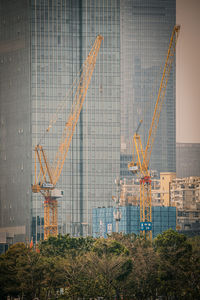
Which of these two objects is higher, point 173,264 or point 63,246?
point 63,246

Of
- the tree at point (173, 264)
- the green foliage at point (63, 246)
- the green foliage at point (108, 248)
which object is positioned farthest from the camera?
the green foliage at point (63, 246)

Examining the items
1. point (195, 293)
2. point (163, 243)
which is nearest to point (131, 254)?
point (163, 243)

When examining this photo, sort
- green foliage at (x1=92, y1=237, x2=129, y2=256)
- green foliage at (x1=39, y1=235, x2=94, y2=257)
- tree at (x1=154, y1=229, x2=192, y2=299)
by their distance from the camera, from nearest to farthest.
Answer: tree at (x1=154, y1=229, x2=192, y2=299), green foliage at (x1=92, y1=237, x2=129, y2=256), green foliage at (x1=39, y1=235, x2=94, y2=257)

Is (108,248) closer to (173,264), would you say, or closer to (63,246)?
(173,264)

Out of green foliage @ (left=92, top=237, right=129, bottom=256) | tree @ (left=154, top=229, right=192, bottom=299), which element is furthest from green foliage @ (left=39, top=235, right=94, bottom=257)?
tree @ (left=154, top=229, right=192, bottom=299)

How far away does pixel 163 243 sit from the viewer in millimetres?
125688

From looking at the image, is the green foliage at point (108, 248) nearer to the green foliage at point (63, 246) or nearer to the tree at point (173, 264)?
the tree at point (173, 264)

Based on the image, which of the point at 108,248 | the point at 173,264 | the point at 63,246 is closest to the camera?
the point at 173,264

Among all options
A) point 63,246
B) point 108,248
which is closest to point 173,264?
point 108,248

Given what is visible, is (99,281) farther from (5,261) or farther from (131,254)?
(131,254)

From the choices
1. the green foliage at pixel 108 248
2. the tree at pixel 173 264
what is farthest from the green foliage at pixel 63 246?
the tree at pixel 173 264

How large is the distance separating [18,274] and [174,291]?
24375 mm

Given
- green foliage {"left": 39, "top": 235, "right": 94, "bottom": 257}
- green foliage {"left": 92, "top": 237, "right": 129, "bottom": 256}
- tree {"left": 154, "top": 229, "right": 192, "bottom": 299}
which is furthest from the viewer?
green foliage {"left": 39, "top": 235, "right": 94, "bottom": 257}

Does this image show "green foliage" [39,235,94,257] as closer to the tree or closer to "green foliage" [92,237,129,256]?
"green foliage" [92,237,129,256]
